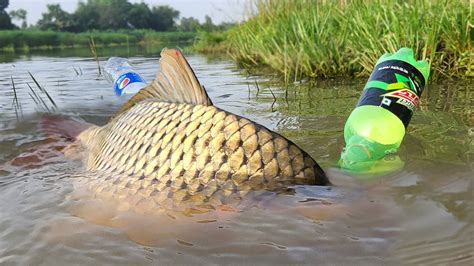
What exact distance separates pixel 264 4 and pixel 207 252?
327 inches

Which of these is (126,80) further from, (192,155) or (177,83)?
(192,155)

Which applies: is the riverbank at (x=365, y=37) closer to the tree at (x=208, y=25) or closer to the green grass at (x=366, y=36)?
the green grass at (x=366, y=36)

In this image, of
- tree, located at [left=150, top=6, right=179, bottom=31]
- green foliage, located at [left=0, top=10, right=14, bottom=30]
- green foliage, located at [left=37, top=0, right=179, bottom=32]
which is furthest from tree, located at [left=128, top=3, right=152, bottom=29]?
green foliage, located at [left=0, top=10, right=14, bottom=30]

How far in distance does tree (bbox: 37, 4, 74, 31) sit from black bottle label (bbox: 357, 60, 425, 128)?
85197mm

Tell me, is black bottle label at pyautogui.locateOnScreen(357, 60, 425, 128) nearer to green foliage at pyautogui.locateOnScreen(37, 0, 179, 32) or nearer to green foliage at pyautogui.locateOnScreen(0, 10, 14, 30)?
green foliage at pyautogui.locateOnScreen(0, 10, 14, 30)

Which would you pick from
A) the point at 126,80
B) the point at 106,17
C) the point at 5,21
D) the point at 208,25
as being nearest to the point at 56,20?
the point at 106,17

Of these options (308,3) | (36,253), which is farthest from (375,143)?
(308,3)

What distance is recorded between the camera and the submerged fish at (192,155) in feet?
6.13

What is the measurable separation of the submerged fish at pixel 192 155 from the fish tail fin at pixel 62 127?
4.11ft

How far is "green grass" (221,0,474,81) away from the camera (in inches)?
181

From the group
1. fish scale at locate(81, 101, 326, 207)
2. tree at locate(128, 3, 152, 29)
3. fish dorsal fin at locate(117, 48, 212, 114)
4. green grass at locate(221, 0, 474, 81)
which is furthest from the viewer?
tree at locate(128, 3, 152, 29)

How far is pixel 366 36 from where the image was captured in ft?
16.6

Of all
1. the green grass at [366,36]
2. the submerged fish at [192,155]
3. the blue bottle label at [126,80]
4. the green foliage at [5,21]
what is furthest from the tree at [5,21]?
the submerged fish at [192,155]

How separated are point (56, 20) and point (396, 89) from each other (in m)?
91.1
